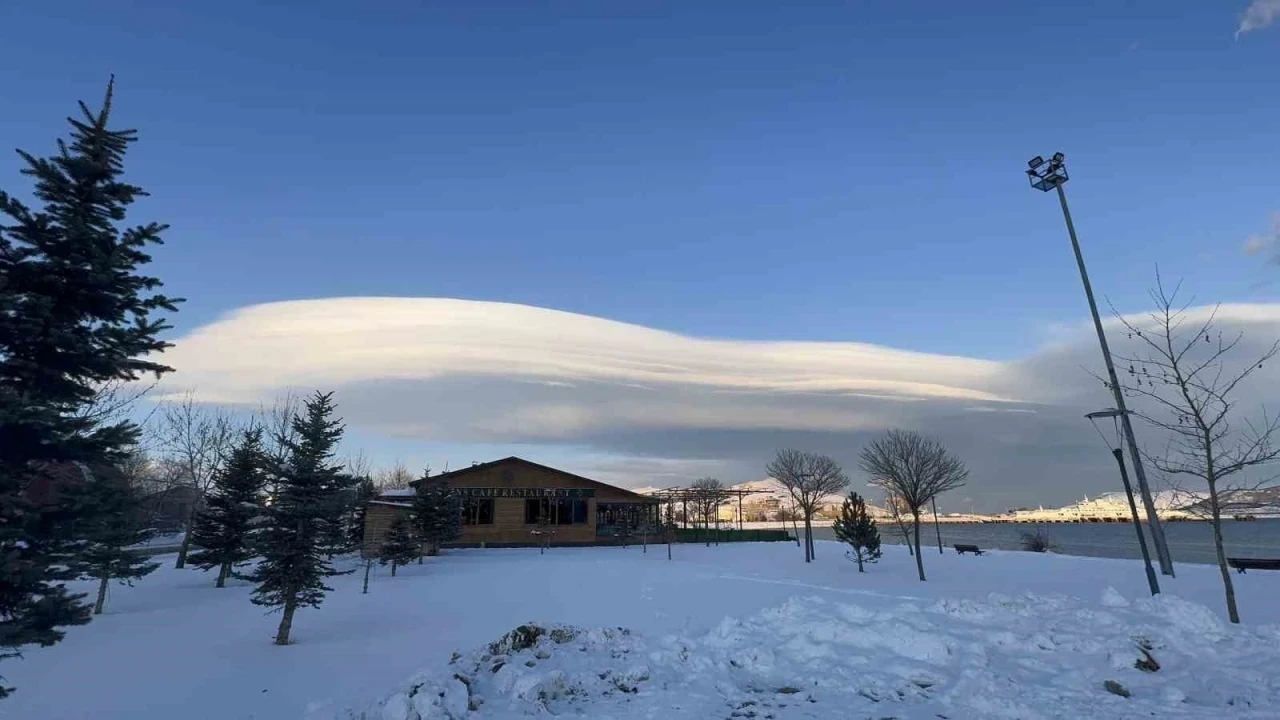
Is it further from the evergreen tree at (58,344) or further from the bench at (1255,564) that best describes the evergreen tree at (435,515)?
the bench at (1255,564)

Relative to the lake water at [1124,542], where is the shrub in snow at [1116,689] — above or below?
above

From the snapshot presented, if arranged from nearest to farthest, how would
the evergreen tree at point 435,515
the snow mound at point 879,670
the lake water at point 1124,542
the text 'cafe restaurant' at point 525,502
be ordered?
the snow mound at point 879,670 → the evergreen tree at point 435,515 → the lake water at point 1124,542 → the text 'cafe restaurant' at point 525,502

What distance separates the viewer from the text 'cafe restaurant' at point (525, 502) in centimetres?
4697

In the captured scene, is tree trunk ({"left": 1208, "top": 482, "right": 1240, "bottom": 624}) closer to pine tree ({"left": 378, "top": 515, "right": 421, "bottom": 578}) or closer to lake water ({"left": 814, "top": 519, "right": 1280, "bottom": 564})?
lake water ({"left": 814, "top": 519, "right": 1280, "bottom": 564})

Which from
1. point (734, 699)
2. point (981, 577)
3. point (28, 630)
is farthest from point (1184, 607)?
point (28, 630)

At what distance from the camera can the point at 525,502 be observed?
48.7 m

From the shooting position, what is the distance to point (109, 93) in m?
9.31

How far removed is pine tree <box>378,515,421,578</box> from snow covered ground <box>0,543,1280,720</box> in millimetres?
9691

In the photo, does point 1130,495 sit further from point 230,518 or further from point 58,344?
point 230,518

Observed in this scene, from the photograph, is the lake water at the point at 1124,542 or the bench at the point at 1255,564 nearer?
the bench at the point at 1255,564

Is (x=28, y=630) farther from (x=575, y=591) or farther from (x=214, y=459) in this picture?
(x=214, y=459)

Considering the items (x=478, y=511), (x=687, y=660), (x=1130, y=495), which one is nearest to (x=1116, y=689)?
(x=687, y=660)

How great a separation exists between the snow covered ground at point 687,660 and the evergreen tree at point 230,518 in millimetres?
7462

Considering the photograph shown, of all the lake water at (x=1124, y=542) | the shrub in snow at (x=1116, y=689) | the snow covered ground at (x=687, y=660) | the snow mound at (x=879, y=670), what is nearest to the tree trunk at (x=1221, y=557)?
the snow covered ground at (x=687, y=660)
